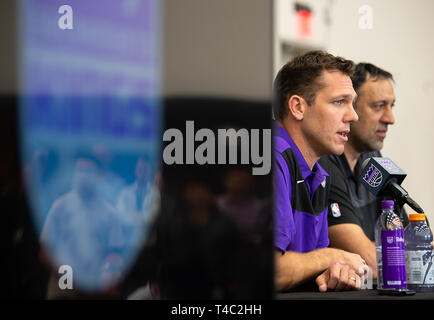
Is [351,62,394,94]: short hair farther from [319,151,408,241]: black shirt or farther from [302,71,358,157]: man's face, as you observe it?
[319,151,408,241]: black shirt

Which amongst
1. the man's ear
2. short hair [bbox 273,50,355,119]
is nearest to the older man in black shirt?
short hair [bbox 273,50,355,119]

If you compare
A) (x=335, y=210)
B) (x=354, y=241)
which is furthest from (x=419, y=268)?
(x=335, y=210)

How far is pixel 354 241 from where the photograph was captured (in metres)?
2.01

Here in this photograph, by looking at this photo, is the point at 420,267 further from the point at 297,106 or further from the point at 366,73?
the point at 366,73

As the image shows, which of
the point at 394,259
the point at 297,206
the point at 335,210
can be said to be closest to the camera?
the point at 394,259

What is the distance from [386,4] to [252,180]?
2.90ft

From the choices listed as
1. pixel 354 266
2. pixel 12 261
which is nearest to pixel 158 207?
pixel 12 261

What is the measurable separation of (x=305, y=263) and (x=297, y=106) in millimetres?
588

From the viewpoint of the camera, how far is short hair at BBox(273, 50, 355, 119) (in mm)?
1971

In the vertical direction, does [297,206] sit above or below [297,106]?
below

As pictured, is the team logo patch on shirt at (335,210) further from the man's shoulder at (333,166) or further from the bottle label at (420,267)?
the bottle label at (420,267)

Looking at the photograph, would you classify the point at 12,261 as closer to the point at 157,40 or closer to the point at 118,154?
the point at 118,154

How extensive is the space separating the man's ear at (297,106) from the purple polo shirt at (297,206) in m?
0.07

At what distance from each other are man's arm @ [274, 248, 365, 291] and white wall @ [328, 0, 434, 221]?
1.34 feet
